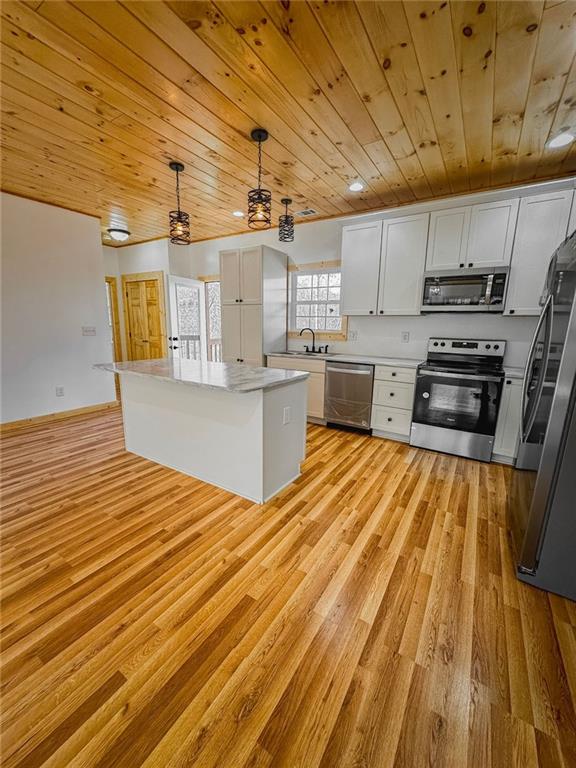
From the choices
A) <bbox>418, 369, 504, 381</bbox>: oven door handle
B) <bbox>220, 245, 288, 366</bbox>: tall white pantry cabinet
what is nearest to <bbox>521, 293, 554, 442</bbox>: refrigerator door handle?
<bbox>418, 369, 504, 381</bbox>: oven door handle

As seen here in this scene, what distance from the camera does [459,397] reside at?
3.04 meters

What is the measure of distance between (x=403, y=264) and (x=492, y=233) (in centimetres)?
84

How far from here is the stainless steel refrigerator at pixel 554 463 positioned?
4.80 feet

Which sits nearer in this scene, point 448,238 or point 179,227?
point 179,227

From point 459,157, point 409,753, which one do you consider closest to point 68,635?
point 409,753

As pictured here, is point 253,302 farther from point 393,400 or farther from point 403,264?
point 393,400

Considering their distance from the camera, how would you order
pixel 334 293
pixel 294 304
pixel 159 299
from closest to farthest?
pixel 334 293 → pixel 294 304 → pixel 159 299

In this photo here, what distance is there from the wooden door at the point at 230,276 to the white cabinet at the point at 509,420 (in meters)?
3.37

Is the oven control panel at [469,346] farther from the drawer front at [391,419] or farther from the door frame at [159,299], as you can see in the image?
the door frame at [159,299]

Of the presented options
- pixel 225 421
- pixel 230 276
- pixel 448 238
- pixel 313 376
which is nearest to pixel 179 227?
pixel 225 421

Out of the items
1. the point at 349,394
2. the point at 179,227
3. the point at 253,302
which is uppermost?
the point at 179,227

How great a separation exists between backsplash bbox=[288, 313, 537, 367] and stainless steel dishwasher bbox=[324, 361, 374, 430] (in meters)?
0.61

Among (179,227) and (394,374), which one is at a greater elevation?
(179,227)

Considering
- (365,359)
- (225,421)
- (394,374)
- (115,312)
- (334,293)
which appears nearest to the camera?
(225,421)
